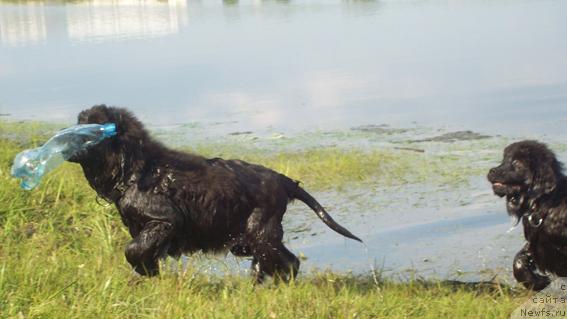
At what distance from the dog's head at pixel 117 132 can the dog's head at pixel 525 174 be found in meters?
2.55

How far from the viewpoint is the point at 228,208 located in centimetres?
663

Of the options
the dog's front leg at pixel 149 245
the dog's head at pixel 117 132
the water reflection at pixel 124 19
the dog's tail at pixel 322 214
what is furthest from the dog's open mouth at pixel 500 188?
the water reflection at pixel 124 19

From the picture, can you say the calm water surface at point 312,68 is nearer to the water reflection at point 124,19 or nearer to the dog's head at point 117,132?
the water reflection at point 124,19

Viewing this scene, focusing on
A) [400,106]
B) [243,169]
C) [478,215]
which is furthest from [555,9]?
[243,169]

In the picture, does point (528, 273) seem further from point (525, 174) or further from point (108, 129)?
point (108, 129)

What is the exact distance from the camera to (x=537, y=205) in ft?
22.3

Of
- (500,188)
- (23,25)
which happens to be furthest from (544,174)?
(23,25)

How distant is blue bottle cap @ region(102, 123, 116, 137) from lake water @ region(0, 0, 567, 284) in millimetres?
2326

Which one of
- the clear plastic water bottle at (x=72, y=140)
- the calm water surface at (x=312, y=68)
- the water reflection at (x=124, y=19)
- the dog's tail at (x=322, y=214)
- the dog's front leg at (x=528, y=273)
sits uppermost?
the clear plastic water bottle at (x=72, y=140)

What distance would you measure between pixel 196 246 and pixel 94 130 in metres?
1.07

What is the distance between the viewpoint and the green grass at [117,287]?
5.29 metres

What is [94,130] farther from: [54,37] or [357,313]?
[54,37]

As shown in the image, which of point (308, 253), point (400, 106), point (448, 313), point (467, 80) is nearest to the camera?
point (448, 313)

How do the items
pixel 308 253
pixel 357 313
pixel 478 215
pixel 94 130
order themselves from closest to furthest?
1. pixel 357 313
2. pixel 94 130
3. pixel 308 253
4. pixel 478 215
